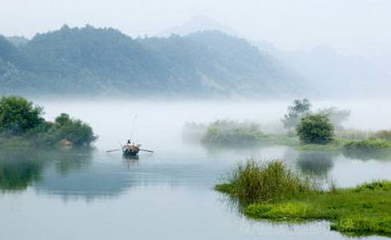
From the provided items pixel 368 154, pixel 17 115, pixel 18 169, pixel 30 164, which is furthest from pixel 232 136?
pixel 18 169

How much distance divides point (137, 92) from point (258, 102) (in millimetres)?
45712

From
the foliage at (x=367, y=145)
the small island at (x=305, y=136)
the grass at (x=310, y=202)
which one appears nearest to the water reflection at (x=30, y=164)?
the grass at (x=310, y=202)

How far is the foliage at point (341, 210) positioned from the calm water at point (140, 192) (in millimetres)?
727

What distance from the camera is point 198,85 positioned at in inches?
7215

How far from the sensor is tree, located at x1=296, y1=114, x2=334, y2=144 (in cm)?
6456

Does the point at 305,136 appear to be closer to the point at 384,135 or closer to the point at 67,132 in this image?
the point at 384,135

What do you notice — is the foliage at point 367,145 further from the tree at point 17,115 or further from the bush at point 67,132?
the tree at point 17,115

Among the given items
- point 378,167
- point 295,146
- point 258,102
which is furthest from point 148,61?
point 378,167

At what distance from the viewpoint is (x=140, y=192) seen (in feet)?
114

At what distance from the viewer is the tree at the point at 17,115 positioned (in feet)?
214

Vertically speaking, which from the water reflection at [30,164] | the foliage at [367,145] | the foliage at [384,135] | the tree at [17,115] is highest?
the tree at [17,115]

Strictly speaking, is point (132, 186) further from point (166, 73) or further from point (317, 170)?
point (166, 73)

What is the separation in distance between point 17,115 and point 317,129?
90.3 ft

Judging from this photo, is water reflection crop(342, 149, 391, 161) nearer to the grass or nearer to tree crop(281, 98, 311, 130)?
tree crop(281, 98, 311, 130)
